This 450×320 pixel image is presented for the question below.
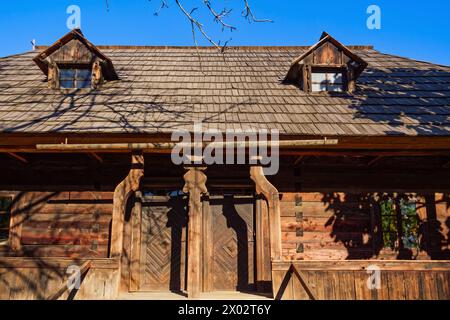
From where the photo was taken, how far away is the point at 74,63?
30.3 ft

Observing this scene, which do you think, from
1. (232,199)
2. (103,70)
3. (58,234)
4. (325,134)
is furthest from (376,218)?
(103,70)

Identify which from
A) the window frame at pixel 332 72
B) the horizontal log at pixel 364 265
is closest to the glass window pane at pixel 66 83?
the window frame at pixel 332 72

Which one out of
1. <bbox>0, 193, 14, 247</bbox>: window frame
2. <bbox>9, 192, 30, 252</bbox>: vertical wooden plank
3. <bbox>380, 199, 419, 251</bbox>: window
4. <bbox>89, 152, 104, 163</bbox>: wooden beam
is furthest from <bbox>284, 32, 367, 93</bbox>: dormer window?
<bbox>0, 193, 14, 247</bbox>: window frame

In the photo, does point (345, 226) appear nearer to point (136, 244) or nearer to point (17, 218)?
point (136, 244)

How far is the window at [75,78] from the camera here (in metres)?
9.20

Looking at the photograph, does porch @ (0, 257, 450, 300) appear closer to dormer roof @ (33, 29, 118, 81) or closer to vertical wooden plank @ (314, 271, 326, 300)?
vertical wooden plank @ (314, 271, 326, 300)

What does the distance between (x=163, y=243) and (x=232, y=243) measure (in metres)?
1.55

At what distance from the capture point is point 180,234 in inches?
311

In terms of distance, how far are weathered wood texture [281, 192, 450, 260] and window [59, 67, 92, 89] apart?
594 cm

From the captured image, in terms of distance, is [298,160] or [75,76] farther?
[75,76]

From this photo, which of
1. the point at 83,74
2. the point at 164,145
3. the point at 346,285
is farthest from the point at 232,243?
the point at 83,74

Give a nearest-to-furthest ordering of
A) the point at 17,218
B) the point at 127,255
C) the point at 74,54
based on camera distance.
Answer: the point at 127,255 < the point at 17,218 < the point at 74,54

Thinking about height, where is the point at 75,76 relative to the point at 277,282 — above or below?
Result: above

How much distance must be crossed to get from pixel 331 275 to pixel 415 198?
3.73m
